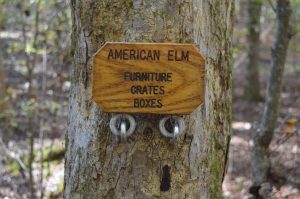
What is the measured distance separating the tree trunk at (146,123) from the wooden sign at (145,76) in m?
0.07

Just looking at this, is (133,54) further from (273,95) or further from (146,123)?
(273,95)

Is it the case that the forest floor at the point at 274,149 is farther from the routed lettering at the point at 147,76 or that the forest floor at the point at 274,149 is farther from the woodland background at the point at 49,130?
the routed lettering at the point at 147,76

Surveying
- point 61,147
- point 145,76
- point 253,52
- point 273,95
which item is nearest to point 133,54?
point 145,76

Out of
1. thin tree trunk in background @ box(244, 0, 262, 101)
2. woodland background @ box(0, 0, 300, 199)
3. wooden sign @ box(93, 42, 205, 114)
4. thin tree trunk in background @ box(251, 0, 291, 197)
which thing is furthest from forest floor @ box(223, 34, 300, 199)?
wooden sign @ box(93, 42, 205, 114)

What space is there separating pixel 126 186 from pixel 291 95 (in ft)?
39.5

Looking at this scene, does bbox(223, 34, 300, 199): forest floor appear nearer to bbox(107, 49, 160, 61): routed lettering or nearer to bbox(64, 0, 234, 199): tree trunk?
bbox(64, 0, 234, 199): tree trunk

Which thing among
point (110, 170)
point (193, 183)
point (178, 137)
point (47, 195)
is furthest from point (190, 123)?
point (47, 195)

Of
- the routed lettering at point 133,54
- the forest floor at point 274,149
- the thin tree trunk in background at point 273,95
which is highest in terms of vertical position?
the routed lettering at point 133,54

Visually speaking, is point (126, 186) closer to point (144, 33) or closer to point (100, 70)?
point (100, 70)

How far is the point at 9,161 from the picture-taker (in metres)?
6.40

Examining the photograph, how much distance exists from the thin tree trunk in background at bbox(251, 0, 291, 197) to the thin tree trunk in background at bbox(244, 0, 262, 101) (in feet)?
23.4

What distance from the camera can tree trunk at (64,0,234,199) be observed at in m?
1.50

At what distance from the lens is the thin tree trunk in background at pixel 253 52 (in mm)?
11214

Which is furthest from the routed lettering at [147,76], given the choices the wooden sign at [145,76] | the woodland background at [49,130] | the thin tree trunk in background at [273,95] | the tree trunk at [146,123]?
the thin tree trunk in background at [273,95]
